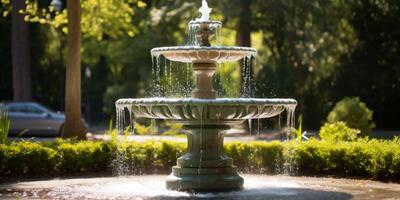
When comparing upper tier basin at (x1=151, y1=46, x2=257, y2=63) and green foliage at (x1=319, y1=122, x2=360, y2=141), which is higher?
upper tier basin at (x1=151, y1=46, x2=257, y2=63)

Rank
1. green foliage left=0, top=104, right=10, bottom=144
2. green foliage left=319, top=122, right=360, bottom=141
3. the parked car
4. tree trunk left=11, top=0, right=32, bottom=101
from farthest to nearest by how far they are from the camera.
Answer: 1. tree trunk left=11, top=0, right=32, bottom=101
2. the parked car
3. green foliage left=319, top=122, right=360, bottom=141
4. green foliage left=0, top=104, right=10, bottom=144

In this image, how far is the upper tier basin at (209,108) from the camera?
35.8 ft

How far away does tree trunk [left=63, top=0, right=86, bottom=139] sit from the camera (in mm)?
17609

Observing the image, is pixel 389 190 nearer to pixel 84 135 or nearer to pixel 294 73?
pixel 84 135

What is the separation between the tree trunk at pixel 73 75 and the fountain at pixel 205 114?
18.6ft

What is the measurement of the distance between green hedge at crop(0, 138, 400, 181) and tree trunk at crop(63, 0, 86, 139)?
2.24 metres

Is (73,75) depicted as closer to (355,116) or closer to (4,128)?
(4,128)

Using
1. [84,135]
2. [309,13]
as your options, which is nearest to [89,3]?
[84,135]

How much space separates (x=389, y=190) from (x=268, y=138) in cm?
1553

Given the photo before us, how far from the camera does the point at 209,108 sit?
10984mm

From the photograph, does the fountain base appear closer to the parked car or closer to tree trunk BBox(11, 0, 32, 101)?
the parked car

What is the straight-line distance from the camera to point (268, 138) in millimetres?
27312

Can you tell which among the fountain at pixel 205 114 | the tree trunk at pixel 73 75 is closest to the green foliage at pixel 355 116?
the tree trunk at pixel 73 75

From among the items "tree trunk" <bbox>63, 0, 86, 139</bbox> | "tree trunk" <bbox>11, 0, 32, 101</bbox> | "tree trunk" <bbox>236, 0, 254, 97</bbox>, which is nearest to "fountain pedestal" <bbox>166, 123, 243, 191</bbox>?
"tree trunk" <bbox>63, 0, 86, 139</bbox>
